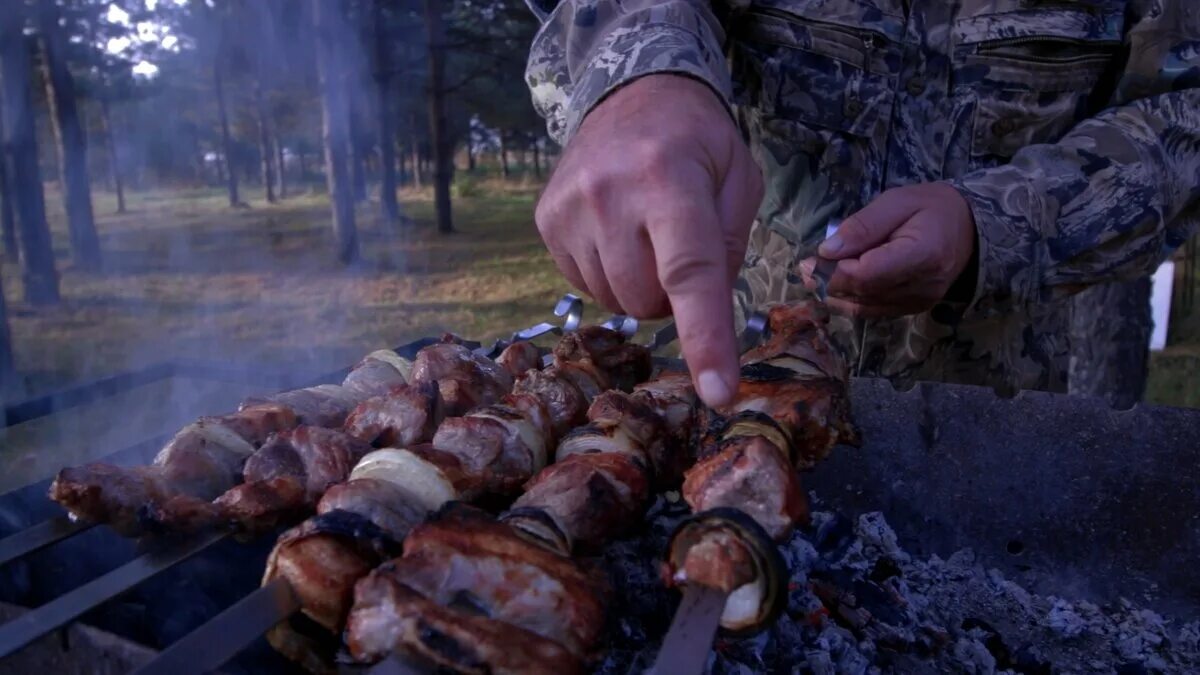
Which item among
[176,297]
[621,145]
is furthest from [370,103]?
[621,145]

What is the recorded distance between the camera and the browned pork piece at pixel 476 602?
1.18m

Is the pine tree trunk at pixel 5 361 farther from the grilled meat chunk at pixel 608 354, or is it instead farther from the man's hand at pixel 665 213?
the man's hand at pixel 665 213

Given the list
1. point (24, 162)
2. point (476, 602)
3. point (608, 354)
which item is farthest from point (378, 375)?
point (24, 162)

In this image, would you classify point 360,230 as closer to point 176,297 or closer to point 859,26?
point 176,297

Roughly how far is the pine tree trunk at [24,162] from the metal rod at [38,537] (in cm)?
1006

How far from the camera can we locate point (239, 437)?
1.91 meters

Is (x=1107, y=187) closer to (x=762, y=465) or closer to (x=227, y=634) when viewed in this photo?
(x=762, y=465)

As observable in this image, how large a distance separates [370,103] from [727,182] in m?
17.3

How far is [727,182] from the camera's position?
4.80ft

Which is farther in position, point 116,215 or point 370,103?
point 116,215

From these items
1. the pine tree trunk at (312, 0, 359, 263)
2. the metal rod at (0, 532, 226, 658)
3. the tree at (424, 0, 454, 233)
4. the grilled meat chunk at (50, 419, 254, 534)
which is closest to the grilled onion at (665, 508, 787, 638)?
the metal rod at (0, 532, 226, 658)

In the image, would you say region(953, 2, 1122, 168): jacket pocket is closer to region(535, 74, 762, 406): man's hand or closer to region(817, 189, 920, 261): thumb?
region(817, 189, 920, 261): thumb

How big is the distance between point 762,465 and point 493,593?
52cm

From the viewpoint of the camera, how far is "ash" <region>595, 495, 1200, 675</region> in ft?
5.89
